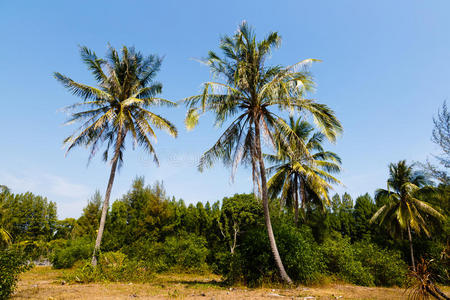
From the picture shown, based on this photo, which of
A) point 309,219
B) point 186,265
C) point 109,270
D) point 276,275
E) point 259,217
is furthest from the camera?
point 309,219

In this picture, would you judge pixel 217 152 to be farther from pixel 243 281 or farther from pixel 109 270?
pixel 109 270

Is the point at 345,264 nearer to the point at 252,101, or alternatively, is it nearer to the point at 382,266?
the point at 382,266

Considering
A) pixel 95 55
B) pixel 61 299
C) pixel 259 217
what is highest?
pixel 95 55

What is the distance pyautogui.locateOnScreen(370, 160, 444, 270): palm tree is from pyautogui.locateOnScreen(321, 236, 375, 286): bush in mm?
8265

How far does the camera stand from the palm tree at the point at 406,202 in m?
20.5

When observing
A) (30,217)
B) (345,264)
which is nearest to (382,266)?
(345,264)

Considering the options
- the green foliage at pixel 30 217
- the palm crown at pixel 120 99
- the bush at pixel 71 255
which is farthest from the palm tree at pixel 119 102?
the green foliage at pixel 30 217

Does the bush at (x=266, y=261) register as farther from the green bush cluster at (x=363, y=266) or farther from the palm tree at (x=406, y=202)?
the palm tree at (x=406, y=202)

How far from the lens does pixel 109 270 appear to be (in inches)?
485

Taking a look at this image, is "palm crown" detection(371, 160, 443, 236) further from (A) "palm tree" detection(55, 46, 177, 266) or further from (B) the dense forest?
(A) "palm tree" detection(55, 46, 177, 266)

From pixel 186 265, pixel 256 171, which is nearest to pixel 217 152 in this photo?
pixel 256 171

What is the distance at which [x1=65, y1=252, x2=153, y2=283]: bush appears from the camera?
11.5 meters

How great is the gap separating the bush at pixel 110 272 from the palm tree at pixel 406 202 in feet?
63.3

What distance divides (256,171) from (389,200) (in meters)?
16.4
